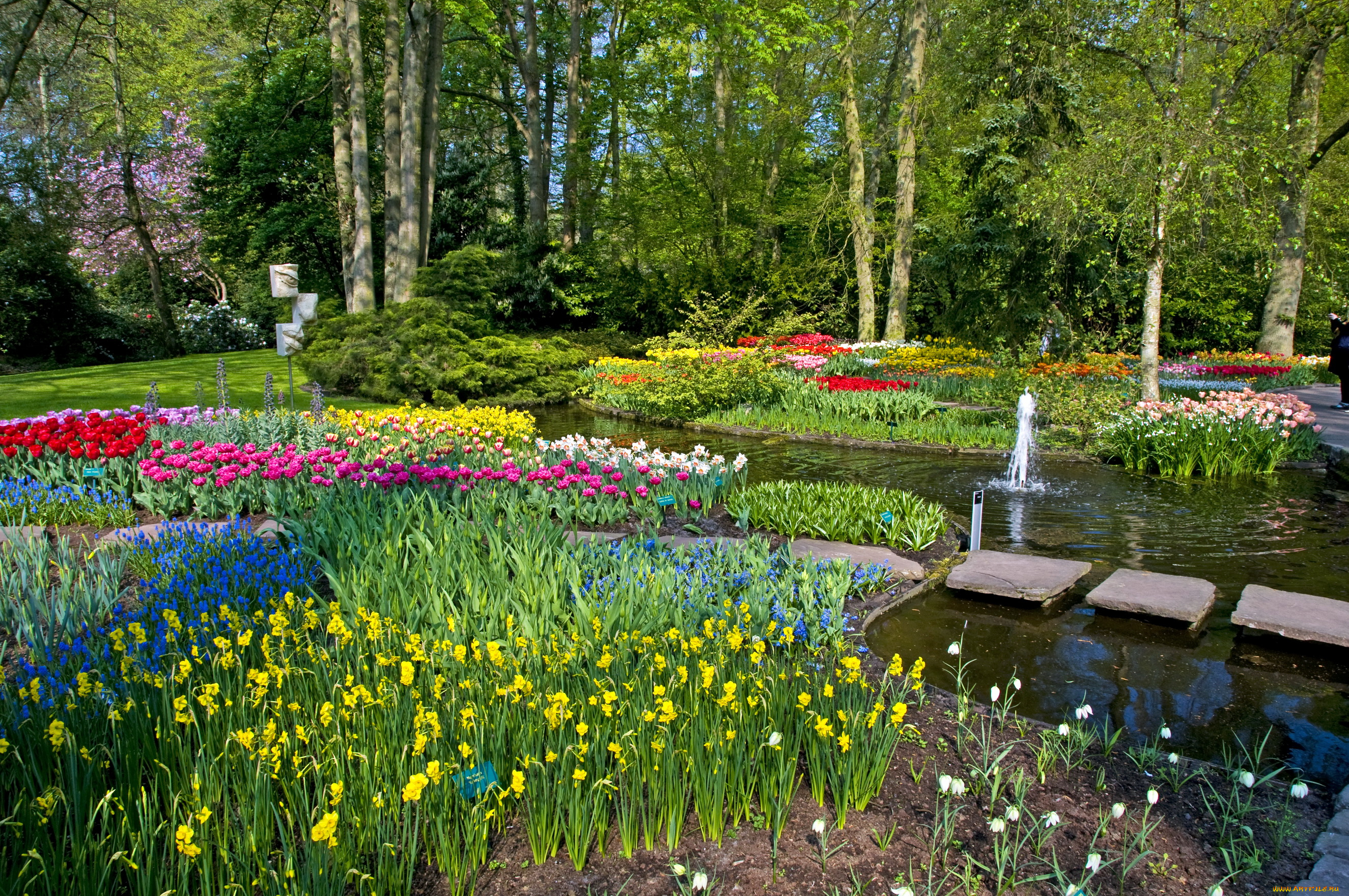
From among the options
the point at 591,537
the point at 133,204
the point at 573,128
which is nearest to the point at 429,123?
the point at 573,128

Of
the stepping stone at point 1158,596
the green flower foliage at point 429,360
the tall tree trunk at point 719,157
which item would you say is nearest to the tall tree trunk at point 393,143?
the green flower foliage at point 429,360

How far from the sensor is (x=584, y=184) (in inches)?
1018

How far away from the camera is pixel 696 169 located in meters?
24.6

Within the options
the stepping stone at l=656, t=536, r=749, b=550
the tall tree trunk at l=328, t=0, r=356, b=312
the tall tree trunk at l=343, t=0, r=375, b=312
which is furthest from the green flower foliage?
the stepping stone at l=656, t=536, r=749, b=550

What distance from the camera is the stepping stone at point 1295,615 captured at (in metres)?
3.92

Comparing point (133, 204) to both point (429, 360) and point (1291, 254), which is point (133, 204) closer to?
point (429, 360)

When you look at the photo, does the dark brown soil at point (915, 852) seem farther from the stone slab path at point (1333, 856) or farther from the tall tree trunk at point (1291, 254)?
the tall tree trunk at point (1291, 254)

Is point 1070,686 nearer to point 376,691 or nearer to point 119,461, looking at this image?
point 376,691

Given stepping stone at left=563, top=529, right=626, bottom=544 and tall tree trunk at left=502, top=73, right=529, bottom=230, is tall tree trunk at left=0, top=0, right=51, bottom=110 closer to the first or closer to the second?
tall tree trunk at left=502, top=73, right=529, bottom=230

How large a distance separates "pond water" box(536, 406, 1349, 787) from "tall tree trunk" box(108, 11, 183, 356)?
1989cm

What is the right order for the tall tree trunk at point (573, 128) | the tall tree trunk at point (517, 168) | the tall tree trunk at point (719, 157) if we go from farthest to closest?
the tall tree trunk at point (517, 168)
the tall tree trunk at point (719, 157)
the tall tree trunk at point (573, 128)

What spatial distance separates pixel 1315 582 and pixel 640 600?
4.38 m

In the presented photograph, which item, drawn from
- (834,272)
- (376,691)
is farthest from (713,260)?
(376,691)

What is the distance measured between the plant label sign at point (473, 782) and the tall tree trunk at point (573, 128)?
22.4 meters
